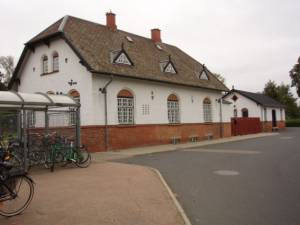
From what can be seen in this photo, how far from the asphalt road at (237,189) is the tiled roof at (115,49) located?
29.5 feet

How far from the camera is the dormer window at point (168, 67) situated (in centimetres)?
2683

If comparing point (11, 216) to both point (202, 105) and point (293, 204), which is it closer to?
point (293, 204)

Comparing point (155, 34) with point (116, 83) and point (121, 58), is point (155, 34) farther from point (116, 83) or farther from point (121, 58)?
point (116, 83)

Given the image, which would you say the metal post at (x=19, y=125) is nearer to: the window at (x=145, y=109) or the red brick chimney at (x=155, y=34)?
the window at (x=145, y=109)

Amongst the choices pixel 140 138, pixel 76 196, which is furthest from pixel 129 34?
pixel 76 196

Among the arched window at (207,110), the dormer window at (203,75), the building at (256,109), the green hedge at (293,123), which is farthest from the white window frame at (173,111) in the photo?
the green hedge at (293,123)

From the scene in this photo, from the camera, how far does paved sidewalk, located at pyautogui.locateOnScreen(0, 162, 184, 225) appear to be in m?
6.29

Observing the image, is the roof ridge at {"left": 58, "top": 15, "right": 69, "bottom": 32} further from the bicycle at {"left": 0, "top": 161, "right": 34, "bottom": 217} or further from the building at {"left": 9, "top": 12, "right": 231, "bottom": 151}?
the bicycle at {"left": 0, "top": 161, "right": 34, "bottom": 217}

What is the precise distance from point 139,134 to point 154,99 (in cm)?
307

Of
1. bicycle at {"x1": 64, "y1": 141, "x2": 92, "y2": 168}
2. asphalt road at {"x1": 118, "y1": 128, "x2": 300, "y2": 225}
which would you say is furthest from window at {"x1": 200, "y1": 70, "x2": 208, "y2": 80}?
bicycle at {"x1": 64, "y1": 141, "x2": 92, "y2": 168}

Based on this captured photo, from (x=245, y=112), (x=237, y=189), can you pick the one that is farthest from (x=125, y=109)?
(x=245, y=112)

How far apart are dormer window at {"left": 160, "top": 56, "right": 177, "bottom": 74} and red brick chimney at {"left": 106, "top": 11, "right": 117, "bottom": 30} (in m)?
4.89

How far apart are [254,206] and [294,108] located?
66391 mm

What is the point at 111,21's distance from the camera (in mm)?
27656
